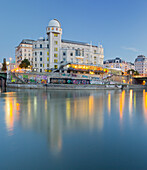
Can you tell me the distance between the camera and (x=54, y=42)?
88.4 metres

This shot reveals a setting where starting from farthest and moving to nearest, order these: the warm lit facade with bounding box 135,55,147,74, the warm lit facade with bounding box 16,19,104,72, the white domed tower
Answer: the warm lit facade with bounding box 135,55,147,74 < the warm lit facade with bounding box 16,19,104,72 < the white domed tower

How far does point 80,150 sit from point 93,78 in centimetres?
8050

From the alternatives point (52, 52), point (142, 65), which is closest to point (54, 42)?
point (52, 52)

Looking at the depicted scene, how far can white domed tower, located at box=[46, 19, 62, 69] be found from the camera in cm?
8684

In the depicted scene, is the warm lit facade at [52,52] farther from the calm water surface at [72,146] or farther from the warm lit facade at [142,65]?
the warm lit facade at [142,65]

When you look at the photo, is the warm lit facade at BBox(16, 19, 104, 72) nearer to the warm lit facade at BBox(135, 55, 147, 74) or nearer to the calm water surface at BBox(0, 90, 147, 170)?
the calm water surface at BBox(0, 90, 147, 170)

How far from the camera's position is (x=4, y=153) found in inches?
251

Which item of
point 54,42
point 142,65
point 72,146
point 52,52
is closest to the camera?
point 72,146

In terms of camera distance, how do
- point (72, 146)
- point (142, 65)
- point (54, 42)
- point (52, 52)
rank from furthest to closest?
point (142, 65)
point (54, 42)
point (52, 52)
point (72, 146)

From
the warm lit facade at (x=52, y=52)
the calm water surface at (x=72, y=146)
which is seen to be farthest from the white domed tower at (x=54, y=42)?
the calm water surface at (x=72, y=146)

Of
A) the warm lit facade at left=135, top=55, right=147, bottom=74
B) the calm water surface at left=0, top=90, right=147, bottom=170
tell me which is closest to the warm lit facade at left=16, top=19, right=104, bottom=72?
the calm water surface at left=0, top=90, right=147, bottom=170

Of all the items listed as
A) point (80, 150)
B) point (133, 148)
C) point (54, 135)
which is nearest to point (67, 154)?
point (80, 150)

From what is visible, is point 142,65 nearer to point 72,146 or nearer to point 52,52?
point 52,52

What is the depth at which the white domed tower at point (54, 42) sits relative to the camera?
86.8 metres
